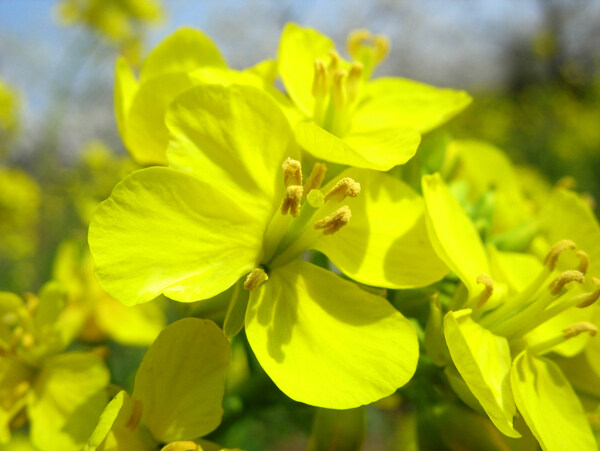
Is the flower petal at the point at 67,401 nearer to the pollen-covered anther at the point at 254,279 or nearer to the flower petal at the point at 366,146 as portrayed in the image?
the pollen-covered anther at the point at 254,279

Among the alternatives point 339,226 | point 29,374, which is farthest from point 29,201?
point 339,226

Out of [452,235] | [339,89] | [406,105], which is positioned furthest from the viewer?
[406,105]

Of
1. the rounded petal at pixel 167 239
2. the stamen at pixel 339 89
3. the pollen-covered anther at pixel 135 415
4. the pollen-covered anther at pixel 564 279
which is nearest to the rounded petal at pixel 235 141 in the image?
the rounded petal at pixel 167 239

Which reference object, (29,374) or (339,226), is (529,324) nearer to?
(339,226)

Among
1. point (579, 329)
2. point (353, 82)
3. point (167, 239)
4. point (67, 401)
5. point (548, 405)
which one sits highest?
point (353, 82)

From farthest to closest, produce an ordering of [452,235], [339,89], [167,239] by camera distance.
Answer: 1. [339,89]
2. [452,235]
3. [167,239]

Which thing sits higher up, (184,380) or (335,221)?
(335,221)

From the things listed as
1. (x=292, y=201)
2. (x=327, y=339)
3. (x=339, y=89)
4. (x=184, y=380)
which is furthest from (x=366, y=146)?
(x=184, y=380)

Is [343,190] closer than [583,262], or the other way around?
[343,190]

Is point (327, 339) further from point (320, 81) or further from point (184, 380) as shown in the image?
point (320, 81)
